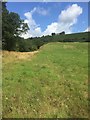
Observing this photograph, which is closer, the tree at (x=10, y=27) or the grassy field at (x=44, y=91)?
the grassy field at (x=44, y=91)

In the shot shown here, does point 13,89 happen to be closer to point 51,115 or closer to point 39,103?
point 39,103

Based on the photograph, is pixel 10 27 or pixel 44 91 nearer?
pixel 44 91

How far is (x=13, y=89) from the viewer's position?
45.7 ft

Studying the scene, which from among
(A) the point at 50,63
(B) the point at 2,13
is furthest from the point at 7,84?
(B) the point at 2,13

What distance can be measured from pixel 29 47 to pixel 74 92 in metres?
27.7

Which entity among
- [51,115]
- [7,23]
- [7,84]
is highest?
[7,23]

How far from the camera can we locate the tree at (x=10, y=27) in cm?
3196

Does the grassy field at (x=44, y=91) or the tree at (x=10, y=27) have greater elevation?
the tree at (x=10, y=27)

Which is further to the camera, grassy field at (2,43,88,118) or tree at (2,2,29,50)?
tree at (2,2,29,50)

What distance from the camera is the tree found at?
105 feet

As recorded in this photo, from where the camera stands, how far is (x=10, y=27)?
32531 millimetres

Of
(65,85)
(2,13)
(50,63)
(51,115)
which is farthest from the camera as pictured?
(2,13)

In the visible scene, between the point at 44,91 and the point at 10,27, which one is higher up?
the point at 10,27

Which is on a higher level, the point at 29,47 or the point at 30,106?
the point at 29,47
